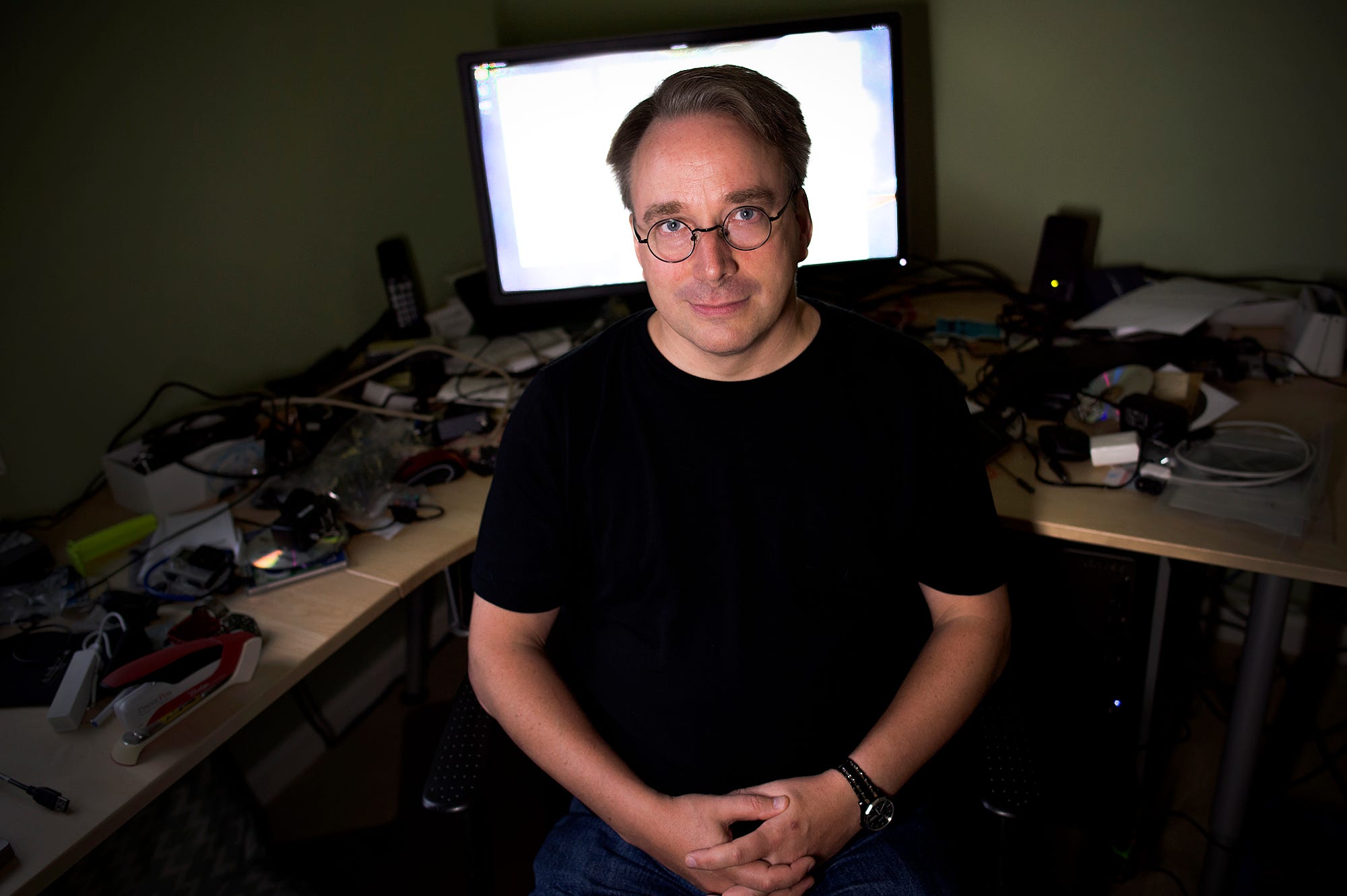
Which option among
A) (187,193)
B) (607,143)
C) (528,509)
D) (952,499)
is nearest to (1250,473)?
(952,499)

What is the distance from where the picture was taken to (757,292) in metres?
1.04

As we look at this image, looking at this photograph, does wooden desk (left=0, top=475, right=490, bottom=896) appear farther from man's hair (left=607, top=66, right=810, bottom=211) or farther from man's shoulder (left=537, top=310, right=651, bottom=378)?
man's hair (left=607, top=66, right=810, bottom=211)

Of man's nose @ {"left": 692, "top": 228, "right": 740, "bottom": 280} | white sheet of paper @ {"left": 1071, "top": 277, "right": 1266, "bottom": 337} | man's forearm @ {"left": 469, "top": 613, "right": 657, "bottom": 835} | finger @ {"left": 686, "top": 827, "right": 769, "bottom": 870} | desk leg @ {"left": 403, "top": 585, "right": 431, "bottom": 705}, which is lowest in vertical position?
desk leg @ {"left": 403, "top": 585, "right": 431, "bottom": 705}

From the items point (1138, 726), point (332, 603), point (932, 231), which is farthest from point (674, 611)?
point (932, 231)

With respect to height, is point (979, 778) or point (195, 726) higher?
point (195, 726)

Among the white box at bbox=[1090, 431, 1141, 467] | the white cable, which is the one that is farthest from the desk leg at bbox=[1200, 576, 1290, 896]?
the white box at bbox=[1090, 431, 1141, 467]

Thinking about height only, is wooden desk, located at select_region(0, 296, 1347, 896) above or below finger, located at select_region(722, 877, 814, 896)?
above

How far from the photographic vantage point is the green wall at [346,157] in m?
1.42

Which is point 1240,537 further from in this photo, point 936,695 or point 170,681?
point 170,681

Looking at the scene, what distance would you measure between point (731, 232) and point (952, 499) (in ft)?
1.37

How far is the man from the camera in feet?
3.51

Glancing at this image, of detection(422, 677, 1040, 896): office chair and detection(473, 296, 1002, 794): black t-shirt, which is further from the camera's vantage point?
detection(473, 296, 1002, 794): black t-shirt

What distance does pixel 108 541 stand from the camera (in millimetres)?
1347

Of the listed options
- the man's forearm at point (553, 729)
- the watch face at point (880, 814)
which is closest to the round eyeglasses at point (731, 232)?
the man's forearm at point (553, 729)
